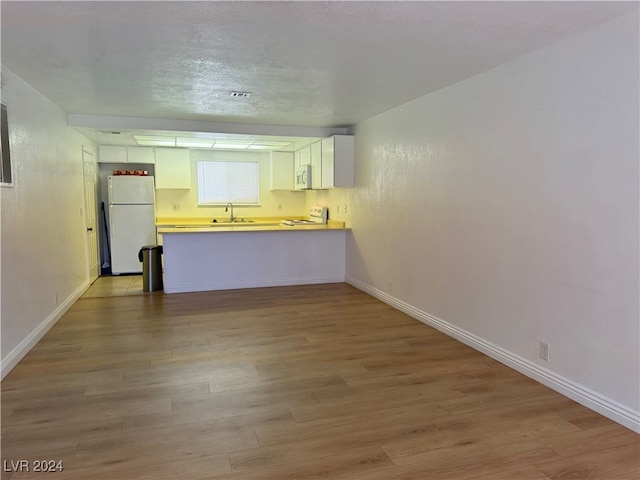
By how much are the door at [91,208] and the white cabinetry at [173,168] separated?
3.25 ft

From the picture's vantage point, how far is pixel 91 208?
627 centimetres

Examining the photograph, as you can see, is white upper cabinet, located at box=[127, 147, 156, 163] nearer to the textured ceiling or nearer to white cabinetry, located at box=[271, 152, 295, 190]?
white cabinetry, located at box=[271, 152, 295, 190]

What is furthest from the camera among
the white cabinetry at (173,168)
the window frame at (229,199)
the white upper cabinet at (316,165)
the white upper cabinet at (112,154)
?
the window frame at (229,199)

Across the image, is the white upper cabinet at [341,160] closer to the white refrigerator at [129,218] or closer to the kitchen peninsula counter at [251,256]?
the kitchen peninsula counter at [251,256]

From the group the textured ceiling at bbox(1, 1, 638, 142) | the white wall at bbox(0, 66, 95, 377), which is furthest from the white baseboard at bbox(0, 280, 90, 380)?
the textured ceiling at bbox(1, 1, 638, 142)

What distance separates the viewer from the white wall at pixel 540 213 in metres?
2.37

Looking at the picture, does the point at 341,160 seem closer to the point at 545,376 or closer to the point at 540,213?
the point at 540,213

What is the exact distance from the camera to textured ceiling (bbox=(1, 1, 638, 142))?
223cm

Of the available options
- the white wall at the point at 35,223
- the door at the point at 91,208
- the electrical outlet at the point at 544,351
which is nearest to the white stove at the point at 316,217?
the door at the point at 91,208

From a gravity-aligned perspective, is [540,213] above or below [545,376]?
above

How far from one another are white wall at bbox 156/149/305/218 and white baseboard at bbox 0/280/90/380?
287cm

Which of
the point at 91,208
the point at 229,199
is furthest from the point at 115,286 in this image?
the point at 229,199

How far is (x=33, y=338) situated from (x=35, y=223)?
1.01 meters

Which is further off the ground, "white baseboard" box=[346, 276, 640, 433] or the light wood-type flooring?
"white baseboard" box=[346, 276, 640, 433]
